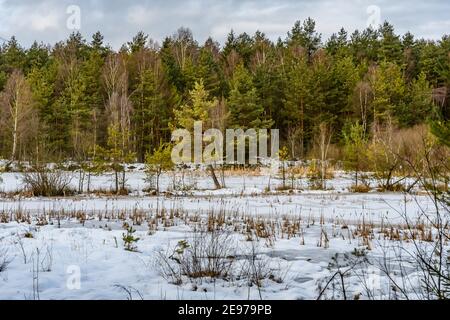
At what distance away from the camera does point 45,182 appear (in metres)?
19.5

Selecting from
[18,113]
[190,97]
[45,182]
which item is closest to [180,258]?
[45,182]

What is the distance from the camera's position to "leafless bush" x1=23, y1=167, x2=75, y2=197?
19531 mm

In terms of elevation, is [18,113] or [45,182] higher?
[18,113]

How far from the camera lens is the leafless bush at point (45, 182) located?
19.5 m

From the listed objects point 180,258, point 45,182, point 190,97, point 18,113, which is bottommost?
point 180,258

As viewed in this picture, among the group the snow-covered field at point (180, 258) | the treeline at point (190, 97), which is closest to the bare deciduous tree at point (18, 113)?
the treeline at point (190, 97)

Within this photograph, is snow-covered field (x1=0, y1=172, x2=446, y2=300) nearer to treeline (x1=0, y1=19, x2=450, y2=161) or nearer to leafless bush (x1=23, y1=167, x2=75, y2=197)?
leafless bush (x1=23, y1=167, x2=75, y2=197)

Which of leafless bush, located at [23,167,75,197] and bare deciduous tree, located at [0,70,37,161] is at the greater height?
bare deciduous tree, located at [0,70,37,161]

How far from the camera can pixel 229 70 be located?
198 ft

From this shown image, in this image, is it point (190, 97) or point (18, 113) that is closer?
point (18, 113)

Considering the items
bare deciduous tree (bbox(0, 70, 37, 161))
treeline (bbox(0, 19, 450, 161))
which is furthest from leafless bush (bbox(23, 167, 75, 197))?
bare deciduous tree (bbox(0, 70, 37, 161))

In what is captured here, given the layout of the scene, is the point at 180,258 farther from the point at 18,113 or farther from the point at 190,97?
the point at 18,113

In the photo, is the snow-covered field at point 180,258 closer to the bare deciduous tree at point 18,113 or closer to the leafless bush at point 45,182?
the leafless bush at point 45,182
